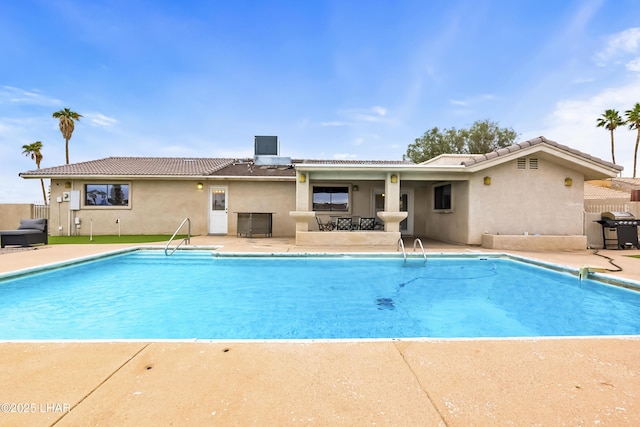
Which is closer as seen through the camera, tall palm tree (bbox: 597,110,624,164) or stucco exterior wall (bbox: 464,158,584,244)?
stucco exterior wall (bbox: 464,158,584,244)

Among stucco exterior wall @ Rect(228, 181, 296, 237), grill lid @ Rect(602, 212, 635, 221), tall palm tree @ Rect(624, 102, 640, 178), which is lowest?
grill lid @ Rect(602, 212, 635, 221)

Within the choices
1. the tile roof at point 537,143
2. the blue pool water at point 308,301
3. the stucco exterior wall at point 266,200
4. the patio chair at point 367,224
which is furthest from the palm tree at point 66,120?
the tile roof at point 537,143

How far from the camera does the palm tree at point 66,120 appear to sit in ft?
91.8

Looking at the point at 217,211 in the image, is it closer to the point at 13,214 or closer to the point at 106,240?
the point at 106,240

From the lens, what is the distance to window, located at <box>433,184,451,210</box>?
13.4 meters

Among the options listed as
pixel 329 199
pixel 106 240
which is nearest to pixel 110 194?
pixel 106 240

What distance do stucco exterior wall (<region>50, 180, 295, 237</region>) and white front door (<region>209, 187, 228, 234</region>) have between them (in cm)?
21

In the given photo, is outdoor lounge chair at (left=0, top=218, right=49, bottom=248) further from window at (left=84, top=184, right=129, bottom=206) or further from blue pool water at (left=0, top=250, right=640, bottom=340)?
window at (left=84, top=184, right=129, bottom=206)

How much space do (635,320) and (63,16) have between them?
22649 mm

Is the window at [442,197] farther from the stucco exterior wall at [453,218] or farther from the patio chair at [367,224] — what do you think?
the patio chair at [367,224]

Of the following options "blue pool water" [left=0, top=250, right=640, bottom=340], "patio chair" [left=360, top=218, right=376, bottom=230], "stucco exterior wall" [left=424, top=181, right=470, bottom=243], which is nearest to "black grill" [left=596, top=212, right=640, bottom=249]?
"stucco exterior wall" [left=424, top=181, right=470, bottom=243]

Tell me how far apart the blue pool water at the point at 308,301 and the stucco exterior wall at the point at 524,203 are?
2.86 metres

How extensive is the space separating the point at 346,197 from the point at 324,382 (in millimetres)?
13633

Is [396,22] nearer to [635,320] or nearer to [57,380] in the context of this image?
[635,320]
